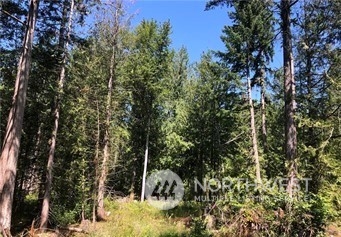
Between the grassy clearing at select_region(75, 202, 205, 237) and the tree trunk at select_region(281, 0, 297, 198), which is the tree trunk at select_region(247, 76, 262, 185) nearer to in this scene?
the grassy clearing at select_region(75, 202, 205, 237)

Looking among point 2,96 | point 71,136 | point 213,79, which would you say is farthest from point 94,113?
point 213,79

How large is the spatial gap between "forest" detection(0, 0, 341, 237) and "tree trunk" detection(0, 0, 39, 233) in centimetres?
3

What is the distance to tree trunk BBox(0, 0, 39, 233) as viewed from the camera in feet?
28.8

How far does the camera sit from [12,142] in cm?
914

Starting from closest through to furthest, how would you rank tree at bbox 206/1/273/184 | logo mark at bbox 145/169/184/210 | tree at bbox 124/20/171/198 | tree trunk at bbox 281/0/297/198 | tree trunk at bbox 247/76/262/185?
tree trunk at bbox 281/0/297/198
tree trunk at bbox 247/76/262/185
tree at bbox 206/1/273/184
tree at bbox 124/20/171/198
logo mark at bbox 145/169/184/210

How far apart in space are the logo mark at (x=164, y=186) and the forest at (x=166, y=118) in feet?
1.69

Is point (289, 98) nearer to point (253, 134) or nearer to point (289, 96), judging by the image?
point (289, 96)

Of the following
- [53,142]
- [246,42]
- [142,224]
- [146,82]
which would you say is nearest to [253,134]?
[246,42]

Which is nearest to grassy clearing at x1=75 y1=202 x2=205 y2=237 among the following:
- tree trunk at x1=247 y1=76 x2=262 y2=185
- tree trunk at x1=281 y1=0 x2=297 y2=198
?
tree trunk at x1=247 y1=76 x2=262 y2=185

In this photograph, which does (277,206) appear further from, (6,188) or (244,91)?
(244,91)

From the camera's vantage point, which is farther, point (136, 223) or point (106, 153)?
point (136, 223)

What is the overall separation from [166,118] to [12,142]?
53.2 ft

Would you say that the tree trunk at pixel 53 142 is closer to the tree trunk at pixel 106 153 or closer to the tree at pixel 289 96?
the tree trunk at pixel 106 153

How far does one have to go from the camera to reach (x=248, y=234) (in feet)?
25.1
